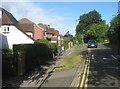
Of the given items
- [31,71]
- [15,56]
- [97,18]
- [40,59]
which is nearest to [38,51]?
[40,59]

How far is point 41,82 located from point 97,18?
5486 inches

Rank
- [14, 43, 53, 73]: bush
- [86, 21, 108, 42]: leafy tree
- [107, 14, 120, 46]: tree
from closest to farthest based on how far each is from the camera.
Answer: [14, 43, 53, 73]: bush, [107, 14, 120, 46]: tree, [86, 21, 108, 42]: leafy tree

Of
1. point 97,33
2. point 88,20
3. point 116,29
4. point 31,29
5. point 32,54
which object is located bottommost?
point 32,54

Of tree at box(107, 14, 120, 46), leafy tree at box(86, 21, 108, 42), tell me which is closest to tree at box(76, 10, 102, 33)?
leafy tree at box(86, 21, 108, 42)

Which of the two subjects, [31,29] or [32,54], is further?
[31,29]

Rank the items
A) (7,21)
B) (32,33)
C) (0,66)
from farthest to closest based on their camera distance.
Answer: (32,33) → (7,21) → (0,66)

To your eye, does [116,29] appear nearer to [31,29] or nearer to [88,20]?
[31,29]

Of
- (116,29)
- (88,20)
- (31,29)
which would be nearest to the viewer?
(116,29)

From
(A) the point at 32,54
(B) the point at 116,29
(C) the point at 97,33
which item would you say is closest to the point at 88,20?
(C) the point at 97,33

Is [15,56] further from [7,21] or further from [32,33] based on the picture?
[32,33]

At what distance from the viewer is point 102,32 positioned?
11731cm

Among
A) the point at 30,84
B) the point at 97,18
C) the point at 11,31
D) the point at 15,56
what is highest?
the point at 97,18

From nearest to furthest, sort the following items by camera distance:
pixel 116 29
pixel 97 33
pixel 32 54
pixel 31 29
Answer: pixel 32 54 → pixel 116 29 → pixel 31 29 → pixel 97 33

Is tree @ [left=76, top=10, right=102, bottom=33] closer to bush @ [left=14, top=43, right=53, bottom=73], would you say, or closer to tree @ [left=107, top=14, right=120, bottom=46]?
tree @ [left=107, top=14, right=120, bottom=46]
